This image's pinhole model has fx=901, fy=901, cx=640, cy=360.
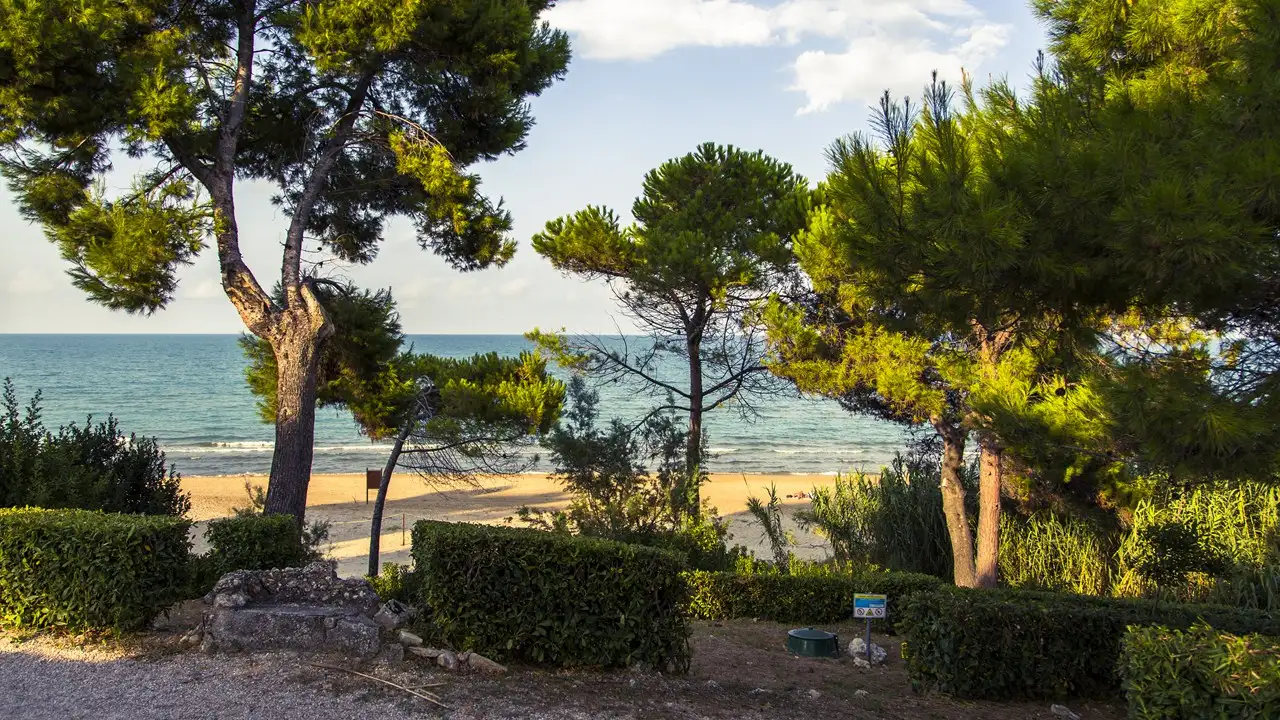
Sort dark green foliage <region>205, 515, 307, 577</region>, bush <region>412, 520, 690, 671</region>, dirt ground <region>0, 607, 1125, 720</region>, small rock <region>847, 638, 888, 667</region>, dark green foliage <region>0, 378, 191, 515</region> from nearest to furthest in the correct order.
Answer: dirt ground <region>0, 607, 1125, 720</region> < bush <region>412, 520, 690, 671</region> < small rock <region>847, 638, 888, 667</region> < dark green foliage <region>205, 515, 307, 577</region> < dark green foliage <region>0, 378, 191, 515</region>

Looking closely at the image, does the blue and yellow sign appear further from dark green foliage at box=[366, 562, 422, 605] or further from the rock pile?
dark green foliage at box=[366, 562, 422, 605]

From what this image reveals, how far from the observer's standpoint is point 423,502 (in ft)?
71.6

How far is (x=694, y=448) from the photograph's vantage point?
10.8 m

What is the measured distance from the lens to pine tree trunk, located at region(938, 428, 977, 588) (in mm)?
9906

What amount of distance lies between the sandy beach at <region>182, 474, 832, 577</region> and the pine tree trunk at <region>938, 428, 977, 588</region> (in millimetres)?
3697

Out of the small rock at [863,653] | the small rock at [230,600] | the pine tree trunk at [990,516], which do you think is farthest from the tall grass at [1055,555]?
the small rock at [230,600]

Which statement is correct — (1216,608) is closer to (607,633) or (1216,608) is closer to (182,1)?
(607,633)

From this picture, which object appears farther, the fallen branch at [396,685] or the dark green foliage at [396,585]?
the dark green foliage at [396,585]

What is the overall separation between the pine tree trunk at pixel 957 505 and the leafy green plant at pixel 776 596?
2.15m

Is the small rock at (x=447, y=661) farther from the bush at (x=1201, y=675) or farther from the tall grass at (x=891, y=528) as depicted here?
the tall grass at (x=891, y=528)

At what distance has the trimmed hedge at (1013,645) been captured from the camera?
5297mm

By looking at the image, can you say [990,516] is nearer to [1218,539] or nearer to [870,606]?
[1218,539]

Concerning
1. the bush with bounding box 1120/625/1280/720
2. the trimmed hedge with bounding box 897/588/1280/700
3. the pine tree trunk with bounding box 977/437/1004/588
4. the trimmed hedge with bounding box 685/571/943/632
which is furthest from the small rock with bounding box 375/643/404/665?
the pine tree trunk with bounding box 977/437/1004/588

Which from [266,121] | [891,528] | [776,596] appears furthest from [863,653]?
[266,121]
